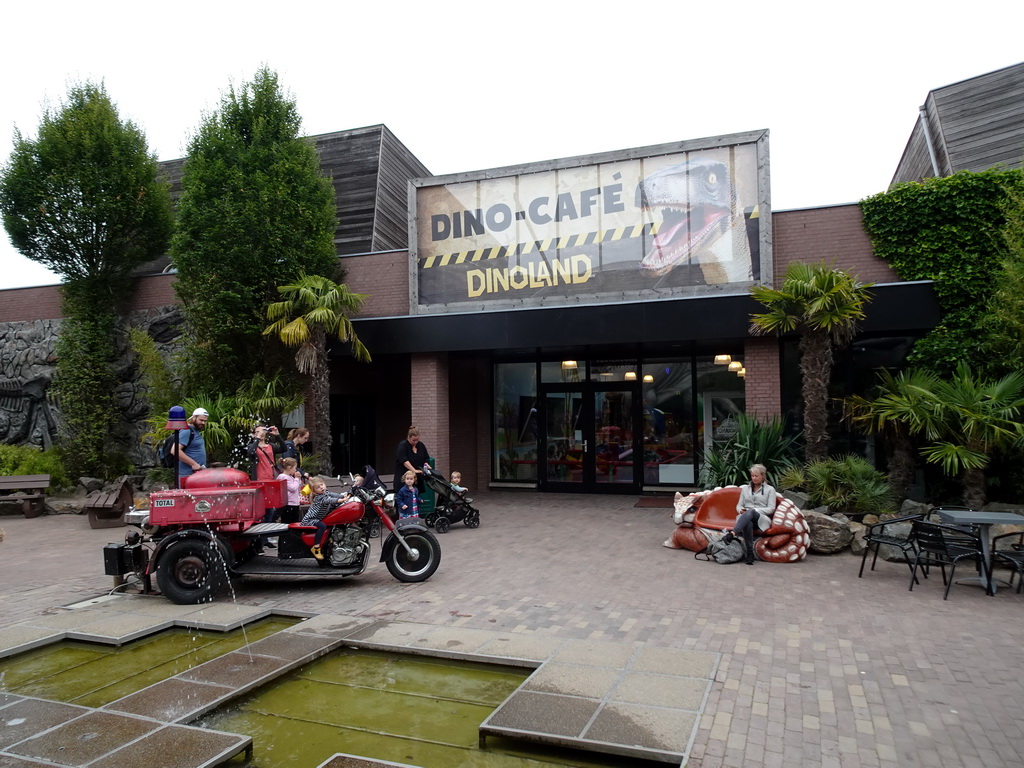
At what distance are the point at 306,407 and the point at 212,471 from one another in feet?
26.4

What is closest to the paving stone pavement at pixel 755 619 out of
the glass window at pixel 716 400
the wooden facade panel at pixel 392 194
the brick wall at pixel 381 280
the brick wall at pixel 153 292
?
the glass window at pixel 716 400

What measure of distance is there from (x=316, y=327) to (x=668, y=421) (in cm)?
800

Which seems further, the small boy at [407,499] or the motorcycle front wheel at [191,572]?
the small boy at [407,499]

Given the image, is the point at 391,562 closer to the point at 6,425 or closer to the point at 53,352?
the point at 53,352

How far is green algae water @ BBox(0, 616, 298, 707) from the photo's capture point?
5047mm

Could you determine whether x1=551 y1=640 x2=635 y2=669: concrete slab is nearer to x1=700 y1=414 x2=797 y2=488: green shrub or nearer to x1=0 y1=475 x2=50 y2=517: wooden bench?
x1=700 y1=414 x2=797 y2=488: green shrub

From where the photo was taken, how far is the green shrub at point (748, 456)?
11.4 m

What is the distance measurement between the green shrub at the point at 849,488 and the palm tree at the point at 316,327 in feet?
29.2

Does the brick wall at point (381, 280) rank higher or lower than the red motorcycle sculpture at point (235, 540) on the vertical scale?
higher

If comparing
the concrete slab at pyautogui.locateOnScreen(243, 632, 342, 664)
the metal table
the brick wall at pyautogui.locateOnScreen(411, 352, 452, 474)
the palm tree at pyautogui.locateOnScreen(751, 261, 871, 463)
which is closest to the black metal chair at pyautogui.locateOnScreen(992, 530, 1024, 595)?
the metal table

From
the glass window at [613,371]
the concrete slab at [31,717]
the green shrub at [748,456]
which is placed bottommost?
the concrete slab at [31,717]

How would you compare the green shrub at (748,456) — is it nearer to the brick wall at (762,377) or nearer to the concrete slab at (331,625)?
the brick wall at (762,377)

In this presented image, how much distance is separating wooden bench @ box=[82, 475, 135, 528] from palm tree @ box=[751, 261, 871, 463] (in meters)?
12.0

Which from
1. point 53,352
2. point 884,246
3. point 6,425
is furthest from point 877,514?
point 6,425
